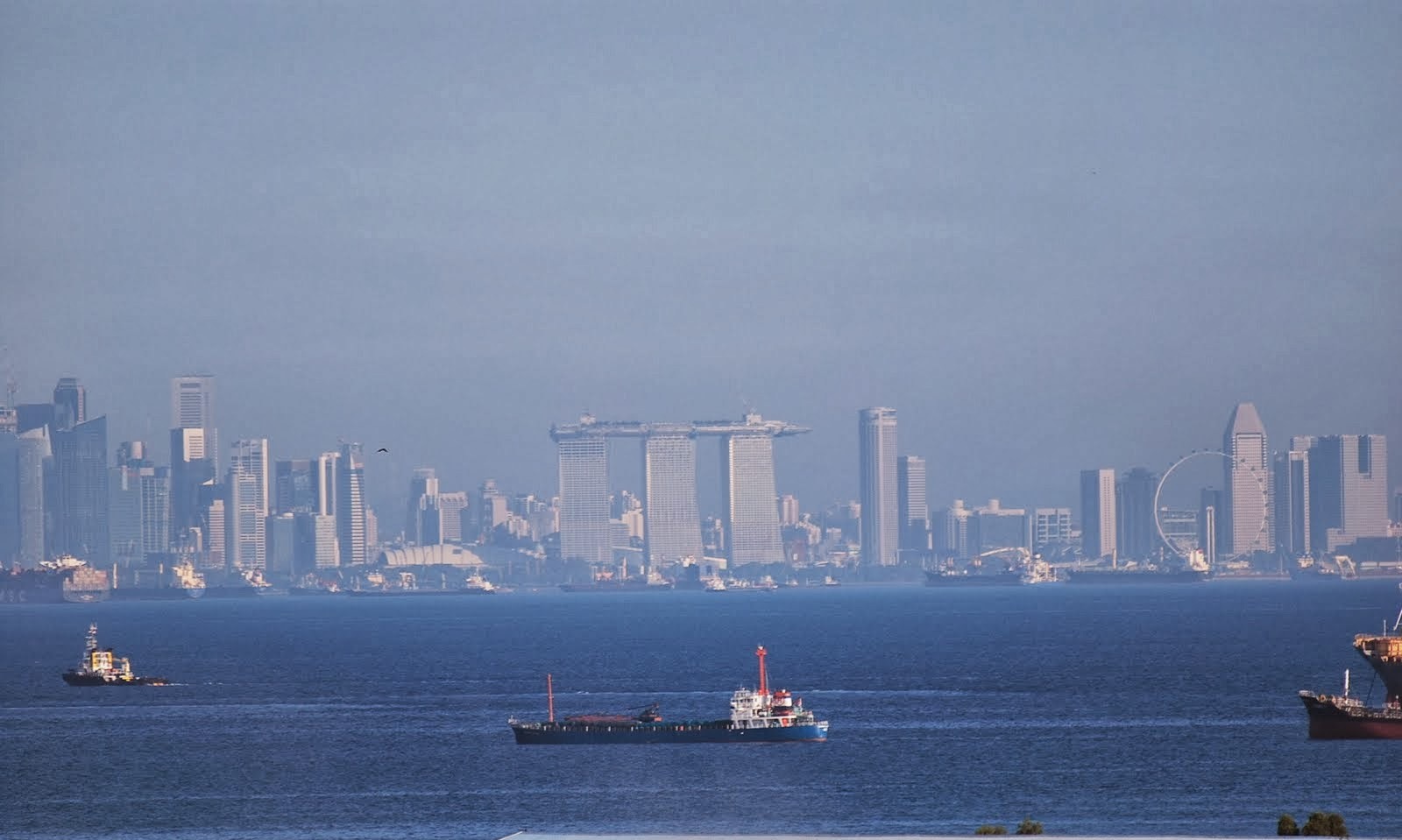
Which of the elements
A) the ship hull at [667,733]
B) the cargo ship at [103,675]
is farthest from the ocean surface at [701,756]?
the cargo ship at [103,675]

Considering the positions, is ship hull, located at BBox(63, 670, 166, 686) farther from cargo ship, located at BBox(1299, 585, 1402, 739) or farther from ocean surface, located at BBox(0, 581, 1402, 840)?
cargo ship, located at BBox(1299, 585, 1402, 739)

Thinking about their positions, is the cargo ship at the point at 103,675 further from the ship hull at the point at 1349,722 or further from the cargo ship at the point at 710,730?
the ship hull at the point at 1349,722

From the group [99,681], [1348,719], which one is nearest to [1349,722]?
[1348,719]

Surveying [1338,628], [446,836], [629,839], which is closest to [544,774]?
[446,836]

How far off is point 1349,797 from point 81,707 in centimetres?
7440

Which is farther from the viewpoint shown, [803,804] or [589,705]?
[589,705]

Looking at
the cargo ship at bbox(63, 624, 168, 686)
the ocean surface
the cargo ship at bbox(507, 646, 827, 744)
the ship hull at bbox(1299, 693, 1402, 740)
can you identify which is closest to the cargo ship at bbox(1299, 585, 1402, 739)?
the ship hull at bbox(1299, 693, 1402, 740)

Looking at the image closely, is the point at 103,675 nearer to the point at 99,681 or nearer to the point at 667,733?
the point at 99,681

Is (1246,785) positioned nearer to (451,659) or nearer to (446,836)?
(446,836)

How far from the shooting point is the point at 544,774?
81188 millimetres

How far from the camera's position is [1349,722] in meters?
87.4

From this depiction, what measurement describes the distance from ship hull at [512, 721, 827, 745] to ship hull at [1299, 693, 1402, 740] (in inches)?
800

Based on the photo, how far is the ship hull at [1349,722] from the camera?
286ft

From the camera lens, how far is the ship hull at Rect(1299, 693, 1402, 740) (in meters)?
87.2
